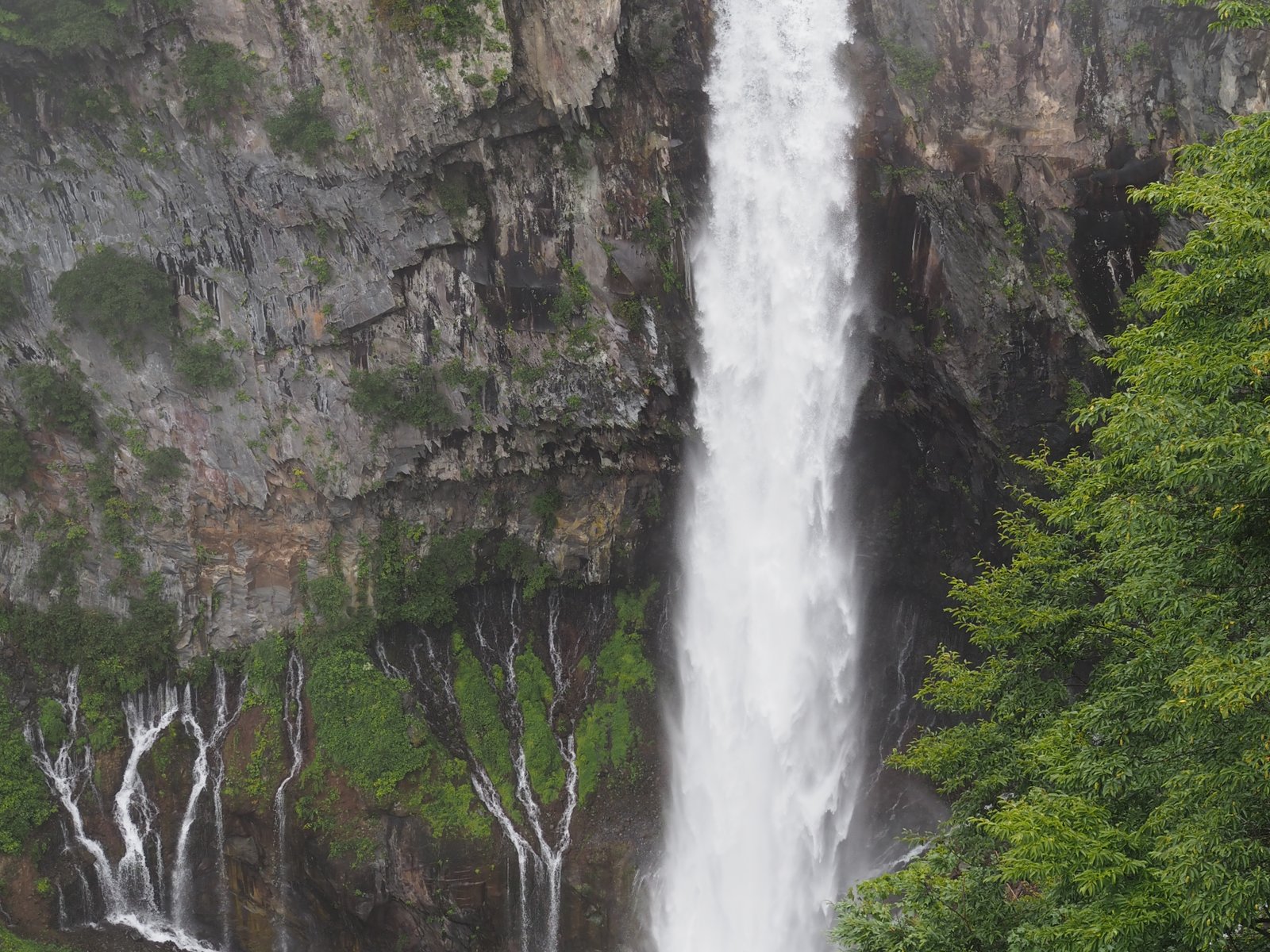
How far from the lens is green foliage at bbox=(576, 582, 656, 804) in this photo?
22281 mm

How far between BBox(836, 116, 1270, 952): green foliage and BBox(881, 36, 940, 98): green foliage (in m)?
10.3

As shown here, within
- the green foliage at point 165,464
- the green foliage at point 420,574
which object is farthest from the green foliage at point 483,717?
the green foliage at point 165,464

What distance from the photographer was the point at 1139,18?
17.7m

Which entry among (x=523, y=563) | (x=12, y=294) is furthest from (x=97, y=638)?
(x=523, y=563)

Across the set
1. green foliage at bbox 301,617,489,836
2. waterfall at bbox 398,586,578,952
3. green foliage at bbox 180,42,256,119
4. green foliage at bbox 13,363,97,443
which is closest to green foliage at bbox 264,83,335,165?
green foliage at bbox 180,42,256,119

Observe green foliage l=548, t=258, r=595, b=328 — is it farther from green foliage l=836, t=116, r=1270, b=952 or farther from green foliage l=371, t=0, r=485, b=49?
green foliage l=836, t=116, r=1270, b=952

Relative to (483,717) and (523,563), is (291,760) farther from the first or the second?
(523,563)

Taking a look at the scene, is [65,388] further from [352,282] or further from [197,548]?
[352,282]

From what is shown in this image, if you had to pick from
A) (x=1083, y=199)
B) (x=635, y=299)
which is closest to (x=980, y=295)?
(x=1083, y=199)

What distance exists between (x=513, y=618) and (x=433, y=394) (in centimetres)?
620

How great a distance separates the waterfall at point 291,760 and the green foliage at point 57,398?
6.82m

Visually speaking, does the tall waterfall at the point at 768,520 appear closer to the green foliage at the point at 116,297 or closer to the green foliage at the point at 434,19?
the green foliage at the point at 434,19

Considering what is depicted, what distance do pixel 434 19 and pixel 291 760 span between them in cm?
1570

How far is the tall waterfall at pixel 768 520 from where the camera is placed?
19281 mm
